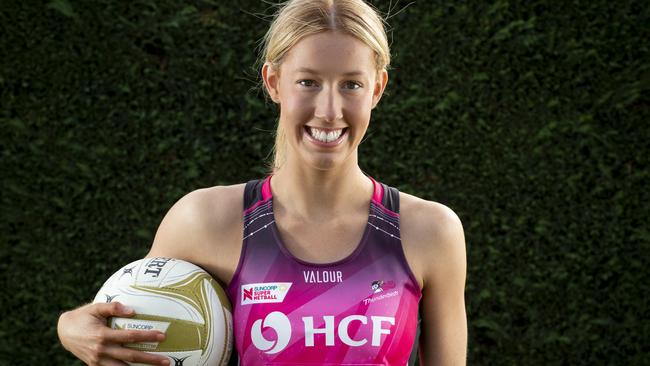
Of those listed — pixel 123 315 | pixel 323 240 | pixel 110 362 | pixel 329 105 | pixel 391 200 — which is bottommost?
pixel 110 362

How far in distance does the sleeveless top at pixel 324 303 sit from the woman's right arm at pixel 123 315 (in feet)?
0.52

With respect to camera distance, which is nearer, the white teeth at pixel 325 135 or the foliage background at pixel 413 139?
the white teeth at pixel 325 135

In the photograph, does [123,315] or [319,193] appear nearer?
[123,315]

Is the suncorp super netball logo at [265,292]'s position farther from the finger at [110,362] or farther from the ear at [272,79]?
the ear at [272,79]

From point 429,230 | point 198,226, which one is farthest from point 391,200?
point 198,226

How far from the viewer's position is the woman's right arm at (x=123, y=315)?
79.8 inches

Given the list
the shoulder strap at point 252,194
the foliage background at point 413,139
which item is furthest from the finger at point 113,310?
the foliage background at point 413,139

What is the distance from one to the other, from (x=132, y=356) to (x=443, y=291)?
0.93 metres

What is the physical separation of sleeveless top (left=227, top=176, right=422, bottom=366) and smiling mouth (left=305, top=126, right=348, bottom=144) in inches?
12.3

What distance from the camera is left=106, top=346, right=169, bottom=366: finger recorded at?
6.63ft

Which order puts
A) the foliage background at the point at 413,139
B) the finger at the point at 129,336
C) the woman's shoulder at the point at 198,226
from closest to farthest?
the finger at the point at 129,336, the woman's shoulder at the point at 198,226, the foliage background at the point at 413,139

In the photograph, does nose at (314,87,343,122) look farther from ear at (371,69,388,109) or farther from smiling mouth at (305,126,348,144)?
ear at (371,69,388,109)

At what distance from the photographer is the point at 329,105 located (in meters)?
2.10

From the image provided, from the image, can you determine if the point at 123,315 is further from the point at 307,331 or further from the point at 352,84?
the point at 352,84
